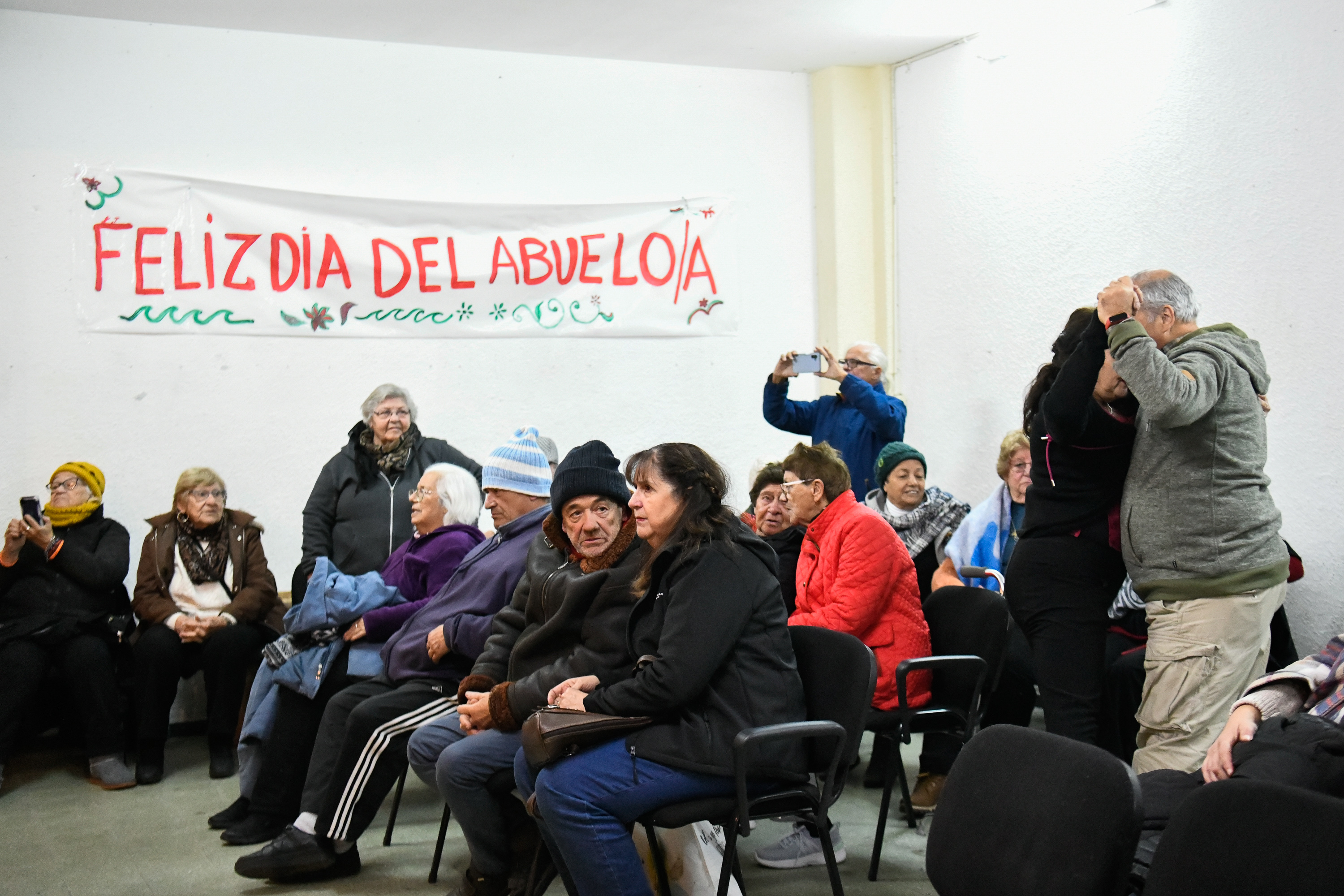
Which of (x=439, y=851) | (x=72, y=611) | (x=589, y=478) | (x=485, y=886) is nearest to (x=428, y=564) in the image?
(x=439, y=851)

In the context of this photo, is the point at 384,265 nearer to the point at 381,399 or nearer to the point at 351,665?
the point at 381,399

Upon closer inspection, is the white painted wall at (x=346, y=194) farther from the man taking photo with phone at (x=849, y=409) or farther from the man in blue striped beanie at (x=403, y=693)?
the man in blue striped beanie at (x=403, y=693)

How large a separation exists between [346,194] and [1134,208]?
3188mm

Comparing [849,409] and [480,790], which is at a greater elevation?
[849,409]

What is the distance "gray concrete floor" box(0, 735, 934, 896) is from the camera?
2939 millimetres

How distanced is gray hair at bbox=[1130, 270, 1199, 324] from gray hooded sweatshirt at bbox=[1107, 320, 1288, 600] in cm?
8

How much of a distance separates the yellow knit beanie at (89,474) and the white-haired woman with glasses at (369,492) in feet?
2.61

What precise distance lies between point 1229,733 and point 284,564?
12.9ft

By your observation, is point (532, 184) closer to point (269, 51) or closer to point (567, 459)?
point (269, 51)

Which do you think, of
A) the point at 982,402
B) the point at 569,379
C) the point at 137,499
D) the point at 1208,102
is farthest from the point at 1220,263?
the point at 137,499

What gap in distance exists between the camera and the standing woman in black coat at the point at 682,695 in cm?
221

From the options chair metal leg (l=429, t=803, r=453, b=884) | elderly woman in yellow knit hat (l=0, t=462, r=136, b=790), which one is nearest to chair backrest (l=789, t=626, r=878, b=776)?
chair metal leg (l=429, t=803, r=453, b=884)

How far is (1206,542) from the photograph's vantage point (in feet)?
7.79

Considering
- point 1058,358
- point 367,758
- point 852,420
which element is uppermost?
point 1058,358
